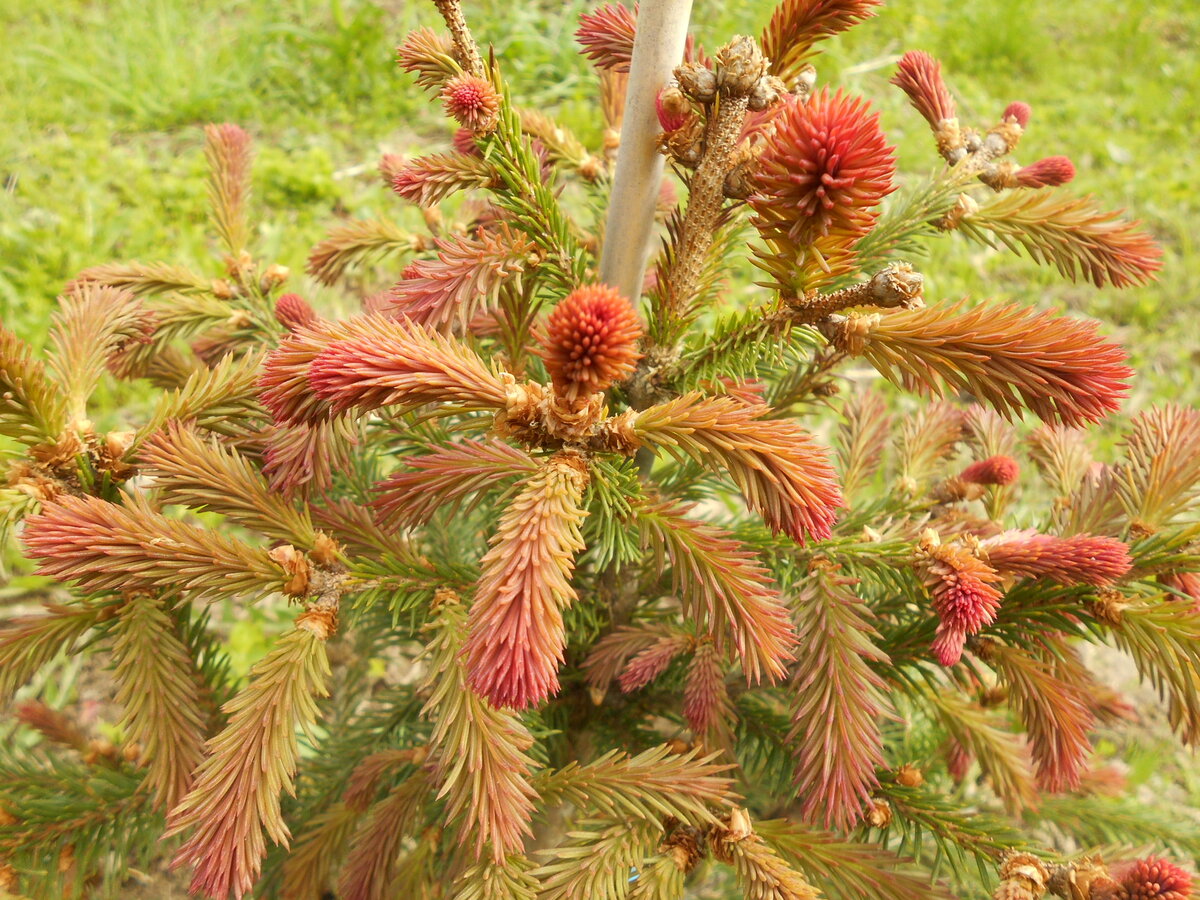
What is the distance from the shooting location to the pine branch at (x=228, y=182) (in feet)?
3.51

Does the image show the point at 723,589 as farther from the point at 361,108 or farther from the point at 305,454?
the point at 361,108

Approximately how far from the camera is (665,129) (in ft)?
2.48

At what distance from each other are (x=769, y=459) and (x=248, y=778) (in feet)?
1.54

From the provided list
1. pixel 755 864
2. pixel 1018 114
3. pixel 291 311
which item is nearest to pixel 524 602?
pixel 755 864

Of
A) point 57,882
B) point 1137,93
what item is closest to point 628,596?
point 57,882

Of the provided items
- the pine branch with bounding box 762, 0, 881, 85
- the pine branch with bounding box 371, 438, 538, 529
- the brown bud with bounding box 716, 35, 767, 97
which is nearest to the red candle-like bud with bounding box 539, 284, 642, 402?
the pine branch with bounding box 371, 438, 538, 529

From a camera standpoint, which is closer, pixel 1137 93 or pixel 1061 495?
pixel 1061 495

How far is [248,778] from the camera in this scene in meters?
0.64

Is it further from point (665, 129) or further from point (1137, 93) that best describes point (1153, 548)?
point (1137, 93)

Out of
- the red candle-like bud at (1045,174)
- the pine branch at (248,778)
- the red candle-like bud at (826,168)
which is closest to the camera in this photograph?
the red candle-like bud at (826,168)

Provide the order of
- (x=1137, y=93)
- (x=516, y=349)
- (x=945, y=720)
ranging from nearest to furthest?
(x=516, y=349)
(x=945, y=720)
(x=1137, y=93)

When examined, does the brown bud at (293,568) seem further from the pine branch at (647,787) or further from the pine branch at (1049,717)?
the pine branch at (1049,717)

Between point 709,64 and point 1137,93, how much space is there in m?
3.84

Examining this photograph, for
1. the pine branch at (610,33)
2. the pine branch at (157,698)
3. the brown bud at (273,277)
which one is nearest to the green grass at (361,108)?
the brown bud at (273,277)
